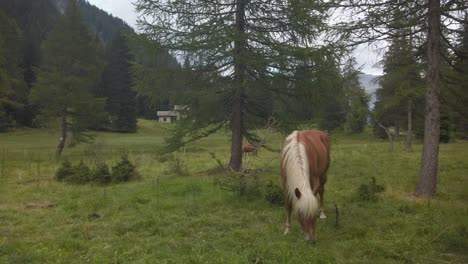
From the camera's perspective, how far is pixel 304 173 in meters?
6.19

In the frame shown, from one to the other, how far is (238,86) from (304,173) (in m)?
7.31

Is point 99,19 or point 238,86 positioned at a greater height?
point 99,19

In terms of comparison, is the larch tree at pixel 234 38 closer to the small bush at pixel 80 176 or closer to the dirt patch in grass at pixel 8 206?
the small bush at pixel 80 176

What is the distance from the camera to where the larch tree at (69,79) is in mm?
24781

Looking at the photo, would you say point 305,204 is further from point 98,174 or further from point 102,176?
point 98,174

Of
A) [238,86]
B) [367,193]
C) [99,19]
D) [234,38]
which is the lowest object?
[367,193]

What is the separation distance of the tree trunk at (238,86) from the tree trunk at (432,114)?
558 cm

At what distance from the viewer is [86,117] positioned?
2586cm

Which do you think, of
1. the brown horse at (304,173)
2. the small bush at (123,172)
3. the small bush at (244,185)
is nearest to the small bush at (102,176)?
the small bush at (123,172)

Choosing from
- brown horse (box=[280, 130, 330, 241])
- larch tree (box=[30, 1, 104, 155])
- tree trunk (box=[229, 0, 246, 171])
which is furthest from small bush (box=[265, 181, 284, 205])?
larch tree (box=[30, 1, 104, 155])

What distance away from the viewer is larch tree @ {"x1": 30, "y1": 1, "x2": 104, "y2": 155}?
2478 cm

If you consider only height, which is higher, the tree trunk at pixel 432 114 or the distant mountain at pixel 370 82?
the distant mountain at pixel 370 82

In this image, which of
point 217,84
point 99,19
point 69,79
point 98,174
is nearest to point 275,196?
point 217,84

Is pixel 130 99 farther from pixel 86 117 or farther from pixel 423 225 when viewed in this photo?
pixel 423 225
